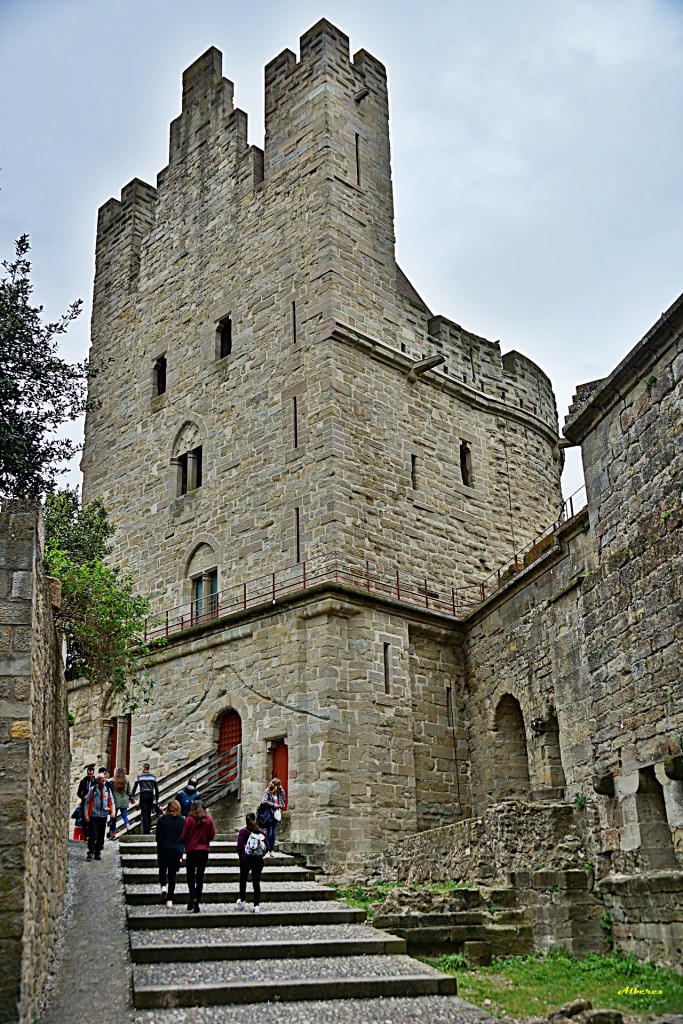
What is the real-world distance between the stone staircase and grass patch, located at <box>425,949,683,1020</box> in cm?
56

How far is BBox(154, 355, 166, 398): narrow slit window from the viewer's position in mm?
24672

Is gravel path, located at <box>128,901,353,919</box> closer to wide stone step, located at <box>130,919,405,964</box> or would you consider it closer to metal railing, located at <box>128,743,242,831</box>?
wide stone step, located at <box>130,919,405,964</box>

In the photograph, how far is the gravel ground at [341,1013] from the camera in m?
7.41

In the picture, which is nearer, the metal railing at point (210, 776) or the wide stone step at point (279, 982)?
the wide stone step at point (279, 982)

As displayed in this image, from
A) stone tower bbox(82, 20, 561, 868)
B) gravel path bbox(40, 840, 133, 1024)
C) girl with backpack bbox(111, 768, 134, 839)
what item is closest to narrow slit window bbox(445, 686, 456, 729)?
stone tower bbox(82, 20, 561, 868)

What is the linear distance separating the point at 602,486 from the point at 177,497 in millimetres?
13077

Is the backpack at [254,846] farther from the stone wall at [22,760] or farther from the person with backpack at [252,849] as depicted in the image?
the stone wall at [22,760]

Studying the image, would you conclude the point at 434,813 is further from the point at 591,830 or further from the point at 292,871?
the point at 591,830

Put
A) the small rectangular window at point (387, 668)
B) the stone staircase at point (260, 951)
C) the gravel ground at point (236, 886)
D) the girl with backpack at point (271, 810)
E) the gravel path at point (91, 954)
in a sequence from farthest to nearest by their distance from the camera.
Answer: the small rectangular window at point (387, 668) → the girl with backpack at point (271, 810) → the gravel ground at point (236, 886) → the stone staircase at point (260, 951) → the gravel path at point (91, 954)

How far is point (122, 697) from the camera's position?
21.5 metres

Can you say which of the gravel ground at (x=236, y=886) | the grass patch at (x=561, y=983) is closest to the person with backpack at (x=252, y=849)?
the gravel ground at (x=236, y=886)

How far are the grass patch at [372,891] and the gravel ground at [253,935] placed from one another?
42.0 inches

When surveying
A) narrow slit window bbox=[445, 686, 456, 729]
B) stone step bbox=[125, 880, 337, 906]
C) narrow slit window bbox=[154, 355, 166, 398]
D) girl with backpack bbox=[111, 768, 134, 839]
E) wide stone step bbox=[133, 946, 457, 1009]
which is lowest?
wide stone step bbox=[133, 946, 457, 1009]

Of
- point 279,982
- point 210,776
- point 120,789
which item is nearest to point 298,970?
point 279,982
